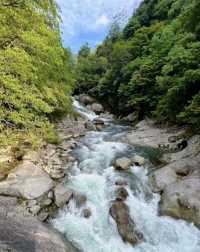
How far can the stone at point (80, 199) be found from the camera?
30.7 feet

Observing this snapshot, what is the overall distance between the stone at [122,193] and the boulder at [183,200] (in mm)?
1351

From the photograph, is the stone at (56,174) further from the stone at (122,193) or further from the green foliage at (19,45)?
the green foliage at (19,45)

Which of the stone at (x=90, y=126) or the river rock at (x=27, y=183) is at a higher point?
the stone at (x=90, y=126)

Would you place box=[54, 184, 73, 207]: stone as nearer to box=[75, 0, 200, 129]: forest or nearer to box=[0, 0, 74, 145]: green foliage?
box=[0, 0, 74, 145]: green foliage

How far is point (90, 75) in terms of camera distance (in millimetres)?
40125

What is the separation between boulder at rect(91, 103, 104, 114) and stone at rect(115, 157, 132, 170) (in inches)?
708

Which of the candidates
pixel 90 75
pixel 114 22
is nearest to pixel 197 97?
pixel 90 75

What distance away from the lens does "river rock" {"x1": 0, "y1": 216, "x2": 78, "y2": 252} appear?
605cm

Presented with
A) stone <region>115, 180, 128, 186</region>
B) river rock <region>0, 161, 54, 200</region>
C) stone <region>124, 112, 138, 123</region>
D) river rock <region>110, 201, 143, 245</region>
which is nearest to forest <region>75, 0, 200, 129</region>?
stone <region>124, 112, 138, 123</region>

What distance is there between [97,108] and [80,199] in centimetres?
2177

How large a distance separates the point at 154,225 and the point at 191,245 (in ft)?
4.12

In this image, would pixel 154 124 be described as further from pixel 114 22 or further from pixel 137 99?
pixel 114 22

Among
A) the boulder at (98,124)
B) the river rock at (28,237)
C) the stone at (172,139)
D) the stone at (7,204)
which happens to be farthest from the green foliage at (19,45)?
the boulder at (98,124)

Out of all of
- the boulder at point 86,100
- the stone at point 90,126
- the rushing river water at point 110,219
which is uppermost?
the boulder at point 86,100
